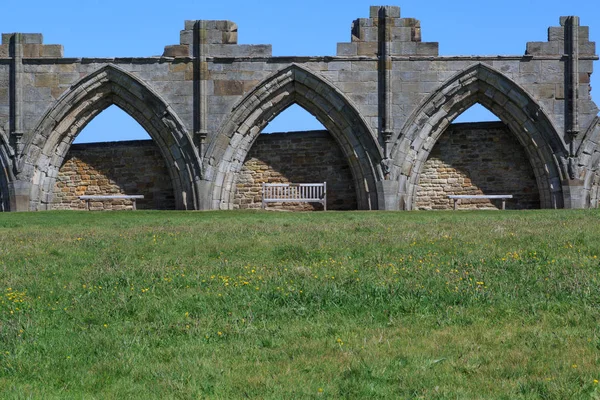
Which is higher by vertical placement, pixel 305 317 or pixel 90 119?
pixel 90 119

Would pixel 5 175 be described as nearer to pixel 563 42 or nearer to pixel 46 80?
pixel 46 80

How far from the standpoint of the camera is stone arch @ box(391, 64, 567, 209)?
2402cm

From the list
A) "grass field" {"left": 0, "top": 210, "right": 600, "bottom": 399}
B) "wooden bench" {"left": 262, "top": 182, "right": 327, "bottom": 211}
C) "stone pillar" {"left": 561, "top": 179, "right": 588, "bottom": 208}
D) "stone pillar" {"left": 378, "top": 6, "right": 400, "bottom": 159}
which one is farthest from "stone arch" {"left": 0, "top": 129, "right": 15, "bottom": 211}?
"stone pillar" {"left": 561, "top": 179, "right": 588, "bottom": 208}

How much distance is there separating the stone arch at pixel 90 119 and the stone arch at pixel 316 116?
0.61 metres

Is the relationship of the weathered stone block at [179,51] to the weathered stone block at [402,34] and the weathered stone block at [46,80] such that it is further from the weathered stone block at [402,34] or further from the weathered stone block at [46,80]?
the weathered stone block at [402,34]

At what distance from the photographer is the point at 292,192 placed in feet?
79.7

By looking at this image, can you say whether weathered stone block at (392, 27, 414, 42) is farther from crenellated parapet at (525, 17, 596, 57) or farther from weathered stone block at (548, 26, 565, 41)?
weathered stone block at (548, 26, 565, 41)

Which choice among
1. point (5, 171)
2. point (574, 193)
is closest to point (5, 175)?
point (5, 171)

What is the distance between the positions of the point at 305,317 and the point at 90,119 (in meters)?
17.1

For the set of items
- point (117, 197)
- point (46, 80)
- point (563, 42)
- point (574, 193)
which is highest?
point (563, 42)

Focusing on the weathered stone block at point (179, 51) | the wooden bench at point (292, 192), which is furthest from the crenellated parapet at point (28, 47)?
the wooden bench at point (292, 192)

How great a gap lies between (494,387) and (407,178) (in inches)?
694

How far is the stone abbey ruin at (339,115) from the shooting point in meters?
24.0

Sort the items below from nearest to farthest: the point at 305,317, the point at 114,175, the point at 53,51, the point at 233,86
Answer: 1. the point at 305,317
2. the point at 233,86
3. the point at 53,51
4. the point at 114,175
